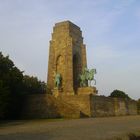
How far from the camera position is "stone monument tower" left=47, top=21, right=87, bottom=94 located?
41031mm

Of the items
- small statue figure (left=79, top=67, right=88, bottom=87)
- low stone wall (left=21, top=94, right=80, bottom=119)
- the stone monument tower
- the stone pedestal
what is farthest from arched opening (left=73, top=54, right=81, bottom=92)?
low stone wall (left=21, top=94, right=80, bottom=119)

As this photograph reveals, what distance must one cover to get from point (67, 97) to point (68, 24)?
45.3ft

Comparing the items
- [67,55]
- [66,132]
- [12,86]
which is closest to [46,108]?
[12,86]

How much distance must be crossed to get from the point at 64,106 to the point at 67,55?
12.4m

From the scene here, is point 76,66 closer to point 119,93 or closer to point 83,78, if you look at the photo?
point 83,78

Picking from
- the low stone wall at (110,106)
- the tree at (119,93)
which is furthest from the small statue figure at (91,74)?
the tree at (119,93)

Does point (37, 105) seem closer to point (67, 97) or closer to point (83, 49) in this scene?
point (67, 97)

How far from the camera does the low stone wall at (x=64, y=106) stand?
101 ft

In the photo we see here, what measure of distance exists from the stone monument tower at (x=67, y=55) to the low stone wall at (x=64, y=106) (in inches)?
266

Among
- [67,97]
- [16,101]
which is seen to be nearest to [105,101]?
[67,97]

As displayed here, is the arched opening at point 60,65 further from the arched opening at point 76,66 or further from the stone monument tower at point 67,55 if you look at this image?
the arched opening at point 76,66

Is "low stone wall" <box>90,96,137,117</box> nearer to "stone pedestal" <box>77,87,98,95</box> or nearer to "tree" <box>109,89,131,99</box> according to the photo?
"stone pedestal" <box>77,87,98,95</box>

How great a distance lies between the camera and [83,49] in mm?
45219

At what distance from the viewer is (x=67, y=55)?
1645 inches
